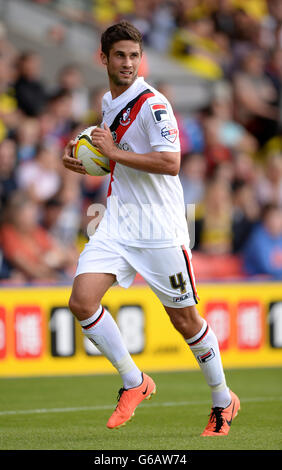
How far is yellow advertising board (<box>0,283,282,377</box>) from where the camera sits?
9.72 meters

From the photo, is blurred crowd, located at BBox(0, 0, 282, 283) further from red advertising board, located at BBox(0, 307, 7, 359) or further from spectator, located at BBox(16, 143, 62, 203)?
red advertising board, located at BBox(0, 307, 7, 359)

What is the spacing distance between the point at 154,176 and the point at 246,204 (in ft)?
21.5

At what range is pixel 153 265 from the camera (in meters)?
6.02

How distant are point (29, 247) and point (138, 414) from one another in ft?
Answer: 11.5

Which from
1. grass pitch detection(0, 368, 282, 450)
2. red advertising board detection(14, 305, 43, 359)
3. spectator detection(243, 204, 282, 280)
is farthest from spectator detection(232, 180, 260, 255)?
red advertising board detection(14, 305, 43, 359)

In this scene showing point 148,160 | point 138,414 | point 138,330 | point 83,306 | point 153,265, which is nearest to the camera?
point 148,160

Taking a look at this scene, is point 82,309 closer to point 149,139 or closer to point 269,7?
point 149,139

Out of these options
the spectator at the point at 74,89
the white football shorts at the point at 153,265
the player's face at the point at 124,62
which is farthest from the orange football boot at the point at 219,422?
the spectator at the point at 74,89

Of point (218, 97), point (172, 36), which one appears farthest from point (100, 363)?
point (172, 36)

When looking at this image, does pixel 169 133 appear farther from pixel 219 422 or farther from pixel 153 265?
pixel 219 422

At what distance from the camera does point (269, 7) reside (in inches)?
768

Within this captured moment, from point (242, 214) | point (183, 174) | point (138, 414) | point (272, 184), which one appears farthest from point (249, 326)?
point (272, 184)

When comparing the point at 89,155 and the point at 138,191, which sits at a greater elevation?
the point at 89,155

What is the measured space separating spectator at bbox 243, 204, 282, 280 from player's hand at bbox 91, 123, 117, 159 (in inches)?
230
